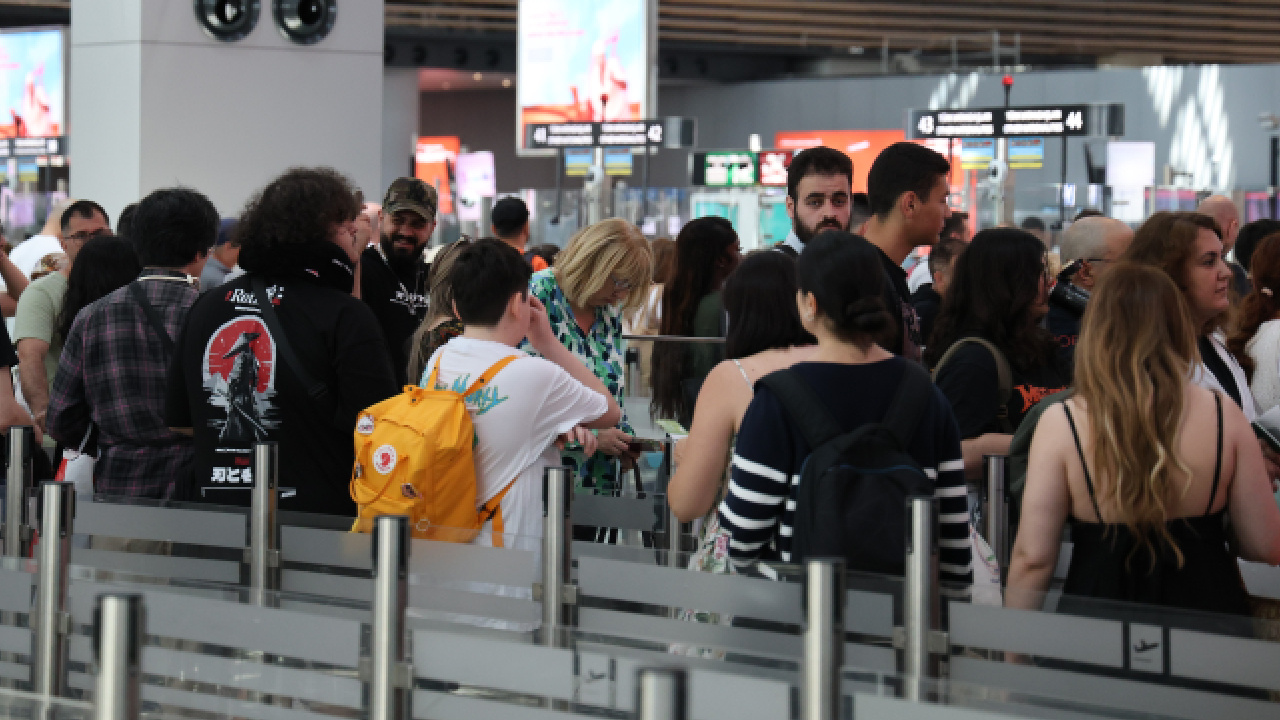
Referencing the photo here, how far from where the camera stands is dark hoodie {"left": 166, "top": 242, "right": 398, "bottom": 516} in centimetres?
328

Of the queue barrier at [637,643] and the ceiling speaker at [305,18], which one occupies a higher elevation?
the ceiling speaker at [305,18]

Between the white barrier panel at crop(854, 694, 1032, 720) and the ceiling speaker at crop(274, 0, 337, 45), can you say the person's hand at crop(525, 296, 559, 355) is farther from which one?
the ceiling speaker at crop(274, 0, 337, 45)

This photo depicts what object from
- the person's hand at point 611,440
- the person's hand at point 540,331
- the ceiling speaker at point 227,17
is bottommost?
the person's hand at point 611,440

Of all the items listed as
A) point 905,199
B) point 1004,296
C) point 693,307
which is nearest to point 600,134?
point 693,307

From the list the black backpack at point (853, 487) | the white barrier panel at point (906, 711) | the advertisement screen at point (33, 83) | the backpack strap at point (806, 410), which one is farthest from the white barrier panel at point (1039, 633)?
the advertisement screen at point (33, 83)

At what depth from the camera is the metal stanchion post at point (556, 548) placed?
2.90 m

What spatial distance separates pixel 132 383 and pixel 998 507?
2196mm

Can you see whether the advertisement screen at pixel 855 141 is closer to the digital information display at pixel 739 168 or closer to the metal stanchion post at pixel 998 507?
the digital information display at pixel 739 168

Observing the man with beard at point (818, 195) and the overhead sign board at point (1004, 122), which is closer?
the man with beard at point (818, 195)

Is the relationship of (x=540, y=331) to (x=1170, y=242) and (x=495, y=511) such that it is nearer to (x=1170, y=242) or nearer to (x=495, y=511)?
(x=495, y=511)

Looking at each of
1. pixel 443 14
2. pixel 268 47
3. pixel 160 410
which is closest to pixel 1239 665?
pixel 160 410

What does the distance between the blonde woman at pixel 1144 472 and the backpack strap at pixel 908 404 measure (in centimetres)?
26

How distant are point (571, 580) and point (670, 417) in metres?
2.65

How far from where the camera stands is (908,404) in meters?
2.48
